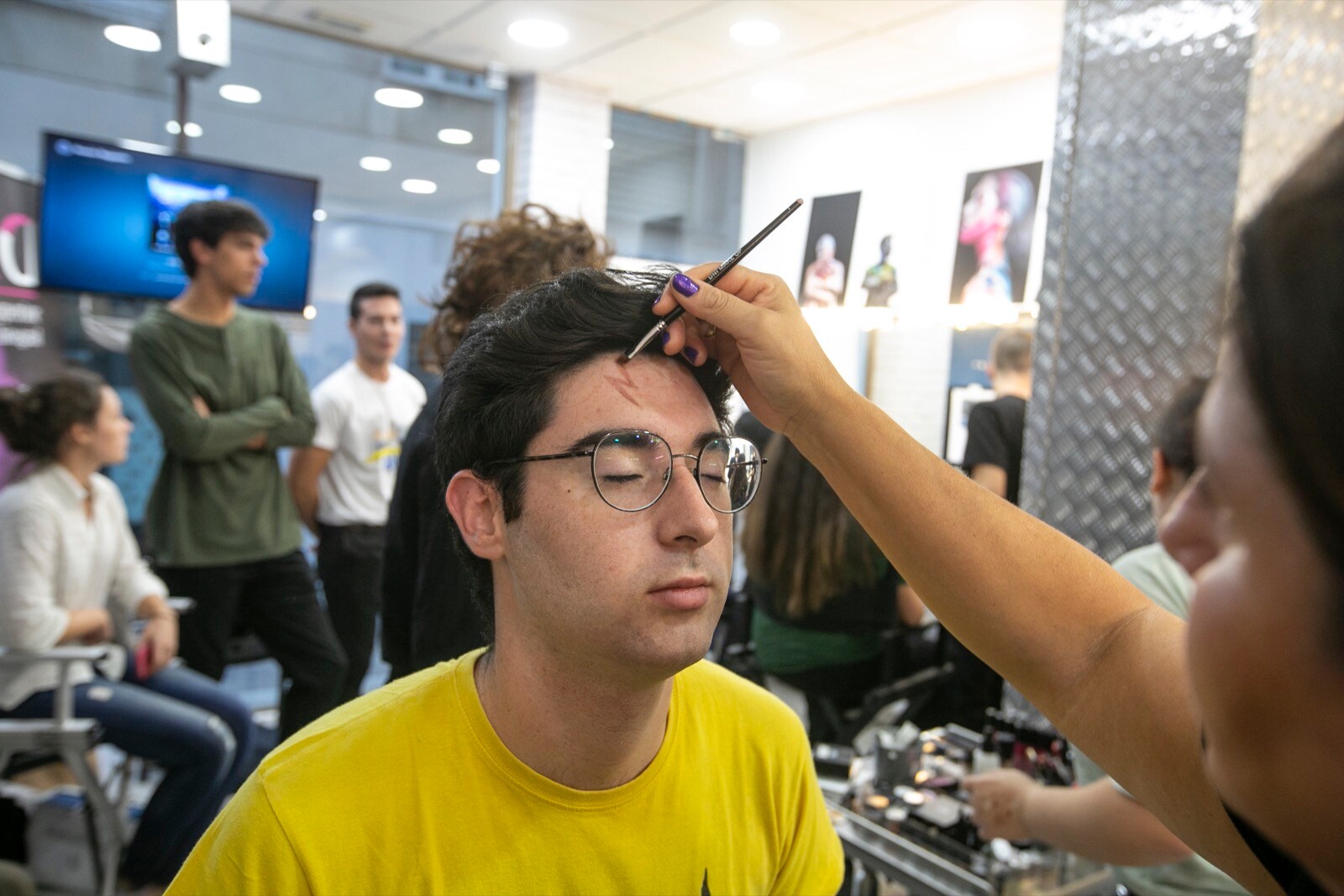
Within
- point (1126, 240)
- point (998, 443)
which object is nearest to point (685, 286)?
point (1126, 240)

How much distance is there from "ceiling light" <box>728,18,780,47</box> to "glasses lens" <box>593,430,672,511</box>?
15.7 ft

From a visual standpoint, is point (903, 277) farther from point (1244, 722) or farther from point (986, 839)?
point (1244, 722)

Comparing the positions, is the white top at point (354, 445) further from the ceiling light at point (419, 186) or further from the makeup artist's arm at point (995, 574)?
the makeup artist's arm at point (995, 574)

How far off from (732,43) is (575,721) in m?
5.33

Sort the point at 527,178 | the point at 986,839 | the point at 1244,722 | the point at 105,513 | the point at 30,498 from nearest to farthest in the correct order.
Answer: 1. the point at 1244,722
2. the point at 986,839
3. the point at 30,498
4. the point at 105,513
5. the point at 527,178

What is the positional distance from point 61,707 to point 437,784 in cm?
236

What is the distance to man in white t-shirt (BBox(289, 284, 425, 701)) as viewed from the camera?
4551 mm

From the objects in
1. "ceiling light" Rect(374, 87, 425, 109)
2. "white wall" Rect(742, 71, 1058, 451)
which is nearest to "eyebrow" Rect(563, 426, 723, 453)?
"white wall" Rect(742, 71, 1058, 451)

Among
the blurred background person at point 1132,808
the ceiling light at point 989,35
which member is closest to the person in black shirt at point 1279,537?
the blurred background person at point 1132,808

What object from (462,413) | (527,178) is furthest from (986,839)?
(527,178)

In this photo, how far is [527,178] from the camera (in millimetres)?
7078

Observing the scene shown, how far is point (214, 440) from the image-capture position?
374 centimetres

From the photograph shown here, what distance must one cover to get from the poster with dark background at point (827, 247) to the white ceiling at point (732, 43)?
3.52ft

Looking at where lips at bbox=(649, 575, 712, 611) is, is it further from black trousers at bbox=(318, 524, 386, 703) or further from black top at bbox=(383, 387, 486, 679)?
black trousers at bbox=(318, 524, 386, 703)
